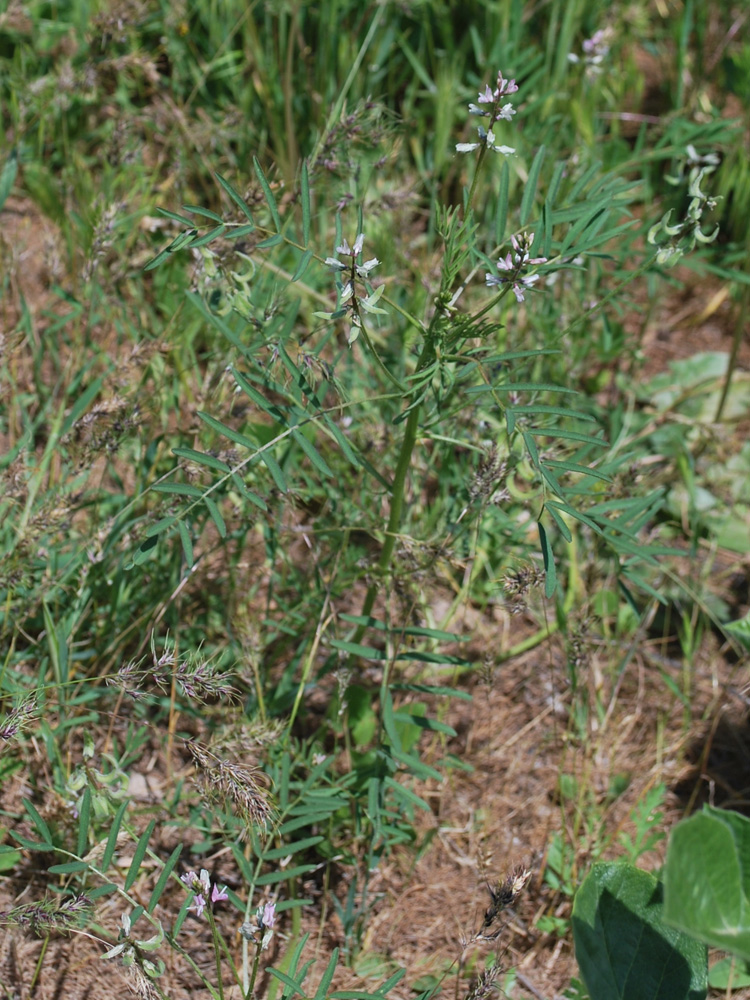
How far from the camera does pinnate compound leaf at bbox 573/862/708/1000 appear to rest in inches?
59.4

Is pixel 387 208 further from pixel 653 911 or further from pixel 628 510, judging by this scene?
pixel 653 911

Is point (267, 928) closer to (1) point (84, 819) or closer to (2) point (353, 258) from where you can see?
(1) point (84, 819)

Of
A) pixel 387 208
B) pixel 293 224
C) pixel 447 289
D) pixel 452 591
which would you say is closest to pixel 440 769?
pixel 452 591

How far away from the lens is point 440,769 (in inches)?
79.4

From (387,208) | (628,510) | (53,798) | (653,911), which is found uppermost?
(387,208)

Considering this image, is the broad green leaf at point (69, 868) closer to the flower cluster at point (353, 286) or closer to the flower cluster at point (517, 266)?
the flower cluster at point (353, 286)

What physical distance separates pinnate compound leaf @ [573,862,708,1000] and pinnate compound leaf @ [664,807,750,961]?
26cm

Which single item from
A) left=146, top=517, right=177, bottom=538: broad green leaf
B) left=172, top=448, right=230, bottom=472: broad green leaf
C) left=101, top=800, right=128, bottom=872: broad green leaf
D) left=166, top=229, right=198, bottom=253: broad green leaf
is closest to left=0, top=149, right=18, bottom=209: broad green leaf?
left=166, top=229, right=198, bottom=253: broad green leaf

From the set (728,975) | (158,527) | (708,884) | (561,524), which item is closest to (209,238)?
(158,527)

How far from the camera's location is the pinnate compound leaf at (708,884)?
3.96 feet

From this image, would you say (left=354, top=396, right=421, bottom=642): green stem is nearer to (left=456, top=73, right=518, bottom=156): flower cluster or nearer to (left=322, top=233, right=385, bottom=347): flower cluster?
(left=322, top=233, right=385, bottom=347): flower cluster

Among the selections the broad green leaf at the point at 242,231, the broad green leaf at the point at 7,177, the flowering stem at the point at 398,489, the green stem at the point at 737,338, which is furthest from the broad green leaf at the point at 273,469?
the green stem at the point at 737,338

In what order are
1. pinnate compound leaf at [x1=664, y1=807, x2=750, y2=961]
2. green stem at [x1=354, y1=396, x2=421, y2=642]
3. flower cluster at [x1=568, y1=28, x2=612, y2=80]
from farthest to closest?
flower cluster at [x1=568, y1=28, x2=612, y2=80] → green stem at [x1=354, y1=396, x2=421, y2=642] → pinnate compound leaf at [x1=664, y1=807, x2=750, y2=961]

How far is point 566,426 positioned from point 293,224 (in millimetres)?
955
